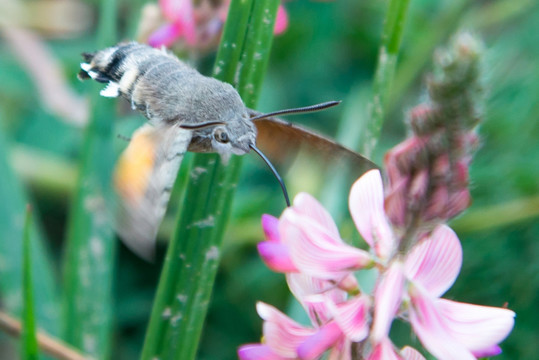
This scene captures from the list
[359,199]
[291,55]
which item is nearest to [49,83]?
[291,55]

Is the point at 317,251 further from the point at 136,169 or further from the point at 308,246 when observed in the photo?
the point at 136,169

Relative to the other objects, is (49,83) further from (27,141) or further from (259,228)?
(259,228)

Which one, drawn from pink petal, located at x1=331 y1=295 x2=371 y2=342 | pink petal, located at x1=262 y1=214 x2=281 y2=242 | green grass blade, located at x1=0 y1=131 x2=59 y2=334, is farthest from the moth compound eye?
green grass blade, located at x1=0 y1=131 x2=59 y2=334

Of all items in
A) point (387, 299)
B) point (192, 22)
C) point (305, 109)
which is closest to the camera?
point (387, 299)

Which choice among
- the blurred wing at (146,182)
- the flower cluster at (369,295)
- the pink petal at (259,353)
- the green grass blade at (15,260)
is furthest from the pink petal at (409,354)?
the green grass blade at (15,260)

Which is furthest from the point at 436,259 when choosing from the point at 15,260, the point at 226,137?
the point at 15,260

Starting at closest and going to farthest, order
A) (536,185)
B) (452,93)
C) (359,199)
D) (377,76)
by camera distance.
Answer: (452,93) → (359,199) → (377,76) → (536,185)
